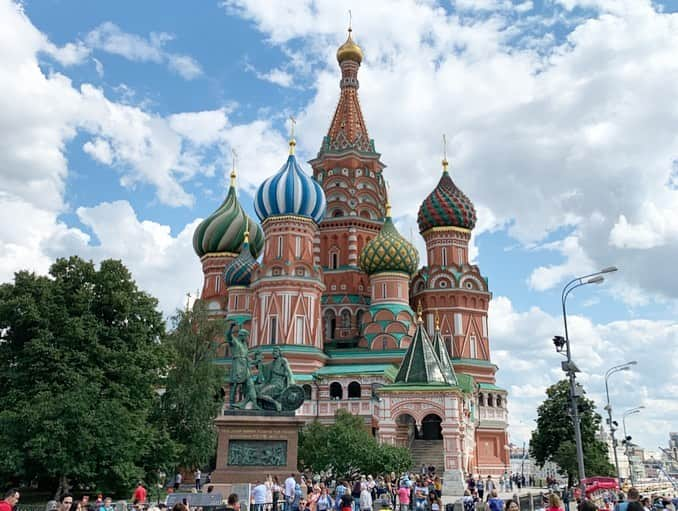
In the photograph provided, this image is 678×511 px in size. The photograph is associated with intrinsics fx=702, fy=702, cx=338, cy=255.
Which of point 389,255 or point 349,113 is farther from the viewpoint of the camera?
point 349,113

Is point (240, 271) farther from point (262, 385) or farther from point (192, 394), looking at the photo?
point (262, 385)

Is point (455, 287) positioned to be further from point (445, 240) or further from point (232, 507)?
point (232, 507)

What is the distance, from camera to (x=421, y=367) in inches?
1342

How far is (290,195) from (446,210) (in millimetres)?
12292

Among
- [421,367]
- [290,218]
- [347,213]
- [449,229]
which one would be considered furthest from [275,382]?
[347,213]

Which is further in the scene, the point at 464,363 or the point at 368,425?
the point at 464,363

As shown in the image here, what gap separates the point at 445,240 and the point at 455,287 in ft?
13.0

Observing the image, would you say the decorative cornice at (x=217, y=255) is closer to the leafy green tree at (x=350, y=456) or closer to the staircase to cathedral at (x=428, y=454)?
the staircase to cathedral at (x=428, y=454)

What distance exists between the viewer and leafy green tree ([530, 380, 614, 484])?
44844mm

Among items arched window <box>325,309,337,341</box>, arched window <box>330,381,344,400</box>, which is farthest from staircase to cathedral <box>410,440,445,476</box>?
arched window <box>325,309,337,341</box>

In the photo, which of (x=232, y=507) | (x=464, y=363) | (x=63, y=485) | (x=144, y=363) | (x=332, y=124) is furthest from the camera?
(x=332, y=124)

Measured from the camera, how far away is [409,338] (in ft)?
148

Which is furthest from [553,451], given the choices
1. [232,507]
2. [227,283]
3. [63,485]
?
[232,507]

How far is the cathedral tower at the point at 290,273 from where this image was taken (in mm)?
43656
